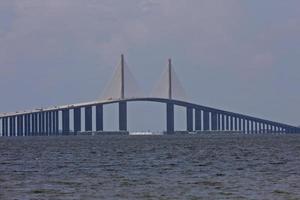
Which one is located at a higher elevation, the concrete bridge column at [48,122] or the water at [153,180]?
the concrete bridge column at [48,122]

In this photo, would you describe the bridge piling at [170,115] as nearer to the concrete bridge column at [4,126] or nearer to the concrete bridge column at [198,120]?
the concrete bridge column at [198,120]

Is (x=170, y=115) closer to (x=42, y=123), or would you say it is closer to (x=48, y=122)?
(x=48, y=122)

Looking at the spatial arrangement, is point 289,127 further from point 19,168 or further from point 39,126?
point 19,168

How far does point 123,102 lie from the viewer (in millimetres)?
145875

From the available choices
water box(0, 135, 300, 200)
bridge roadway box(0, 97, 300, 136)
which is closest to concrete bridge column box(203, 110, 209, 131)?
bridge roadway box(0, 97, 300, 136)

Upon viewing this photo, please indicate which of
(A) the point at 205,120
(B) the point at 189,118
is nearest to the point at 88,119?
→ (B) the point at 189,118

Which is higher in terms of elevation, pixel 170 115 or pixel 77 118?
pixel 170 115

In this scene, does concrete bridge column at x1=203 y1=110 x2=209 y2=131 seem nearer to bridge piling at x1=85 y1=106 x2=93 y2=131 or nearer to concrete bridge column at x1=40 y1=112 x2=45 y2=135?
bridge piling at x1=85 y1=106 x2=93 y2=131

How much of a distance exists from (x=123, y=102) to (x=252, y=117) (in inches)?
1032

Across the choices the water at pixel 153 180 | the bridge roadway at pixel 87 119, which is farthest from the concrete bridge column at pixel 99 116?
the water at pixel 153 180

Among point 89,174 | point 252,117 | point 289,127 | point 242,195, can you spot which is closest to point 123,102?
point 252,117

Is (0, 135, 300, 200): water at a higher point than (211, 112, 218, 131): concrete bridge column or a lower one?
lower

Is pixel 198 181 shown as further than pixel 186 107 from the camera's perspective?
No

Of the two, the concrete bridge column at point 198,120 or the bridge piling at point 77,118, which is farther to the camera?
the concrete bridge column at point 198,120
